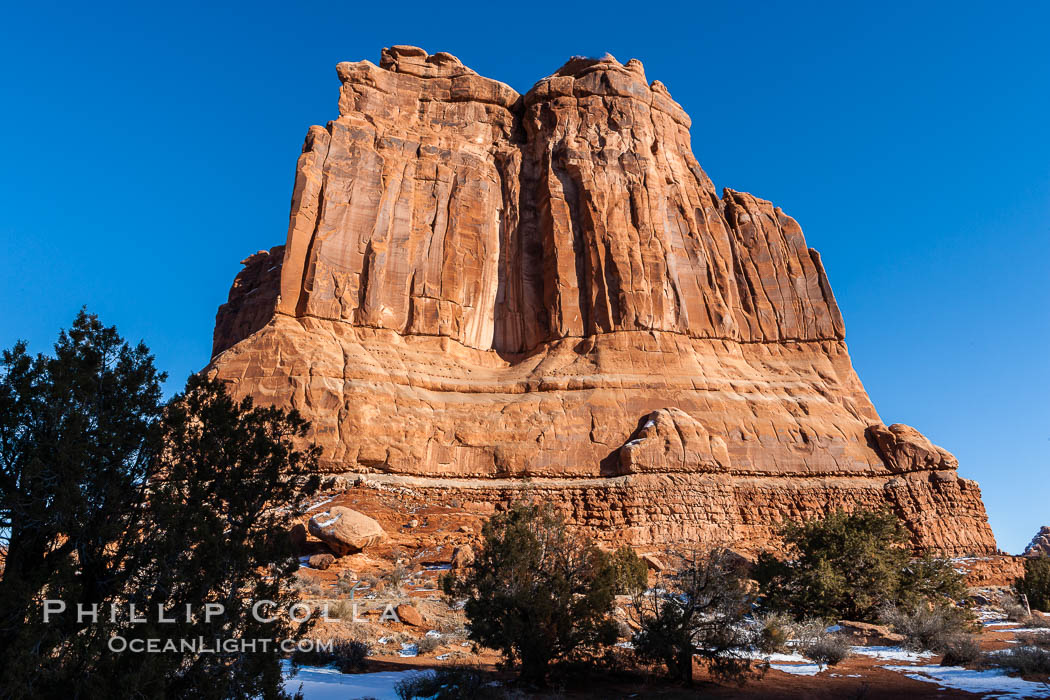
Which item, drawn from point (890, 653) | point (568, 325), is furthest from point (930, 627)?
point (568, 325)

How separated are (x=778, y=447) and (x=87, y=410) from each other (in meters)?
26.5

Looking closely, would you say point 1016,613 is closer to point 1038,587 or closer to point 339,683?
point 1038,587

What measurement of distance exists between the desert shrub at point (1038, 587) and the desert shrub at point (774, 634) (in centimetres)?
1152

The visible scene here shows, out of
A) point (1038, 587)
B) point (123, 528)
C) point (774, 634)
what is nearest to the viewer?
point (123, 528)

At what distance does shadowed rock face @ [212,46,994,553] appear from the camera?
25109 millimetres

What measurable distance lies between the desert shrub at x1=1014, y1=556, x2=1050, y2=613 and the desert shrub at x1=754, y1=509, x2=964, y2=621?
5592 mm

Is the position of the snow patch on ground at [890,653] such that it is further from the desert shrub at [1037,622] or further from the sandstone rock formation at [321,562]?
the sandstone rock formation at [321,562]

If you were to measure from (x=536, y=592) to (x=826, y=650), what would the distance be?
533 cm

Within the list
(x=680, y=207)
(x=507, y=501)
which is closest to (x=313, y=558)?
(x=507, y=501)

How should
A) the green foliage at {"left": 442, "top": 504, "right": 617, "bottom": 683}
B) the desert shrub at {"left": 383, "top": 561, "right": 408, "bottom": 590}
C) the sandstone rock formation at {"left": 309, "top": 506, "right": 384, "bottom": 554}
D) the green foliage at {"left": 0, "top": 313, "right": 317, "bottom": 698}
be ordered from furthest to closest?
the sandstone rock formation at {"left": 309, "top": 506, "right": 384, "bottom": 554}, the desert shrub at {"left": 383, "top": 561, "right": 408, "bottom": 590}, the green foliage at {"left": 442, "top": 504, "right": 617, "bottom": 683}, the green foliage at {"left": 0, "top": 313, "right": 317, "bottom": 698}

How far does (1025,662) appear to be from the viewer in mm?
8984

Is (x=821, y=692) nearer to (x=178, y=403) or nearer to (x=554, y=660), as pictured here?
→ (x=554, y=660)

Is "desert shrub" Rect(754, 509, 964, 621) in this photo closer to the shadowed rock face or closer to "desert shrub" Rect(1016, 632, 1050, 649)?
Result: "desert shrub" Rect(1016, 632, 1050, 649)

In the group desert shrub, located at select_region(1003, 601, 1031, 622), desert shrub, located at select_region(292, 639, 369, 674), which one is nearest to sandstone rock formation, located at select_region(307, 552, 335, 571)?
desert shrub, located at select_region(292, 639, 369, 674)
